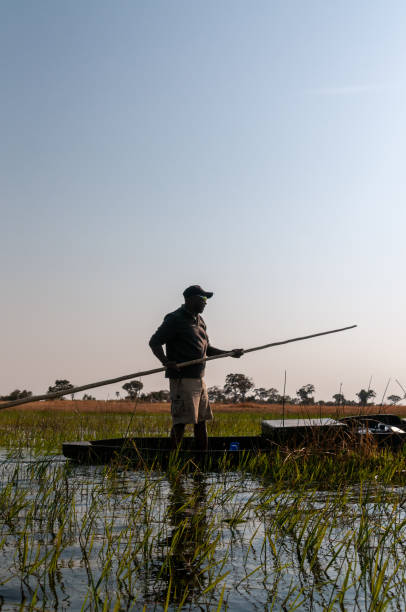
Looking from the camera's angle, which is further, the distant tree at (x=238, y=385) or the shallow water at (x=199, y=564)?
the distant tree at (x=238, y=385)

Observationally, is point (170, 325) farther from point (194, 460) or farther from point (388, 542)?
point (388, 542)

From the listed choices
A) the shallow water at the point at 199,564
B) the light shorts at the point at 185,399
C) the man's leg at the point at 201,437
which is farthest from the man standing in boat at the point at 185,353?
the shallow water at the point at 199,564

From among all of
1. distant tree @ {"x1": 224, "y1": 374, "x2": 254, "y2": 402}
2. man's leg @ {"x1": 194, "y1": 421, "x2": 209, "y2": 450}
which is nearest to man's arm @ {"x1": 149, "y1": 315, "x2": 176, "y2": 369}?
man's leg @ {"x1": 194, "y1": 421, "x2": 209, "y2": 450}

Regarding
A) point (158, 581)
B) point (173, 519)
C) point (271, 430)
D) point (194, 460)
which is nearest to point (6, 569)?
point (158, 581)

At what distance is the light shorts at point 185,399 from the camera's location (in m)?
7.78

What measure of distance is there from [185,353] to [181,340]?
Result: 17cm

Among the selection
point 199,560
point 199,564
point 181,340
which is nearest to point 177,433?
point 181,340

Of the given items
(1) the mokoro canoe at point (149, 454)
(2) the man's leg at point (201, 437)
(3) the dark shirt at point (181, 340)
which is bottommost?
(1) the mokoro canoe at point (149, 454)

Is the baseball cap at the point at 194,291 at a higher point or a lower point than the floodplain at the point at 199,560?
higher

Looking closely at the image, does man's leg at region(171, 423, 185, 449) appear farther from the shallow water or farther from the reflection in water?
the shallow water

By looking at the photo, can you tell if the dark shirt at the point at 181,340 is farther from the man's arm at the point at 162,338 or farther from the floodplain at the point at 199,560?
the floodplain at the point at 199,560

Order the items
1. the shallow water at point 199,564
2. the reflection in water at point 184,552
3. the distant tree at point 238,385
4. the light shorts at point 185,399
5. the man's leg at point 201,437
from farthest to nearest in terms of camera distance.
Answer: the distant tree at point 238,385
the man's leg at point 201,437
the light shorts at point 185,399
the reflection in water at point 184,552
the shallow water at point 199,564

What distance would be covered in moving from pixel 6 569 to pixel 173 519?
1.61 metres

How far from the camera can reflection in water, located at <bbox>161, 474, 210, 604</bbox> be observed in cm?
324
